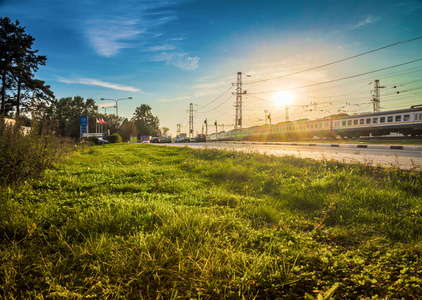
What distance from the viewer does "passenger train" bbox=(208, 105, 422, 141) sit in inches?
901

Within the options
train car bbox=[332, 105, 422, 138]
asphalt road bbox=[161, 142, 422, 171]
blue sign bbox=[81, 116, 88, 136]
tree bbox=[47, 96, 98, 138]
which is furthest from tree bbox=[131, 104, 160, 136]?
asphalt road bbox=[161, 142, 422, 171]

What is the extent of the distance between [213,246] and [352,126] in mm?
32663

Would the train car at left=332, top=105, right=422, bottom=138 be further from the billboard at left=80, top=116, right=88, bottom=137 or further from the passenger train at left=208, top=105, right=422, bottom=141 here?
the billboard at left=80, top=116, right=88, bottom=137

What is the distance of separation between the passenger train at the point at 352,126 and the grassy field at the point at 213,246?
2457 cm

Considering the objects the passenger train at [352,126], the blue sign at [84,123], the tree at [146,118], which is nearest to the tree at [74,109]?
the tree at [146,118]

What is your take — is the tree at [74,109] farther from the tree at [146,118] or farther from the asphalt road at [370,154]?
the asphalt road at [370,154]

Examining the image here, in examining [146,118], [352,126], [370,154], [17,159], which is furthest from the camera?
[146,118]

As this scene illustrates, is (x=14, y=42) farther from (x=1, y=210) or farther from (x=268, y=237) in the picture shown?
(x=268, y=237)

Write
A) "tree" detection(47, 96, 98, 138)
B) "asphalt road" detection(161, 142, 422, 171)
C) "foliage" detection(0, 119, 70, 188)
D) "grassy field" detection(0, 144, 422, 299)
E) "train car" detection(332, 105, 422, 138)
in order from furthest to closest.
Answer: "tree" detection(47, 96, 98, 138)
"train car" detection(332, 105, 422, 138)
"asphalt road" detection(161, 142, 422, 171)
"foliage" detection(0, 119, 70, 188)
"grassy field" detection(0, 144, 422, 299)

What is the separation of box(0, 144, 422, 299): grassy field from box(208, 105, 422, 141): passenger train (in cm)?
2457

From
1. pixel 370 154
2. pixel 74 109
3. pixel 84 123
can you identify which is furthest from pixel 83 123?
pixel 74 109

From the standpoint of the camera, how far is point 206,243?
2.34 m

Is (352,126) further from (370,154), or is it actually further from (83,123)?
(83,123)

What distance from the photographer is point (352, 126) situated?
1151 inches
